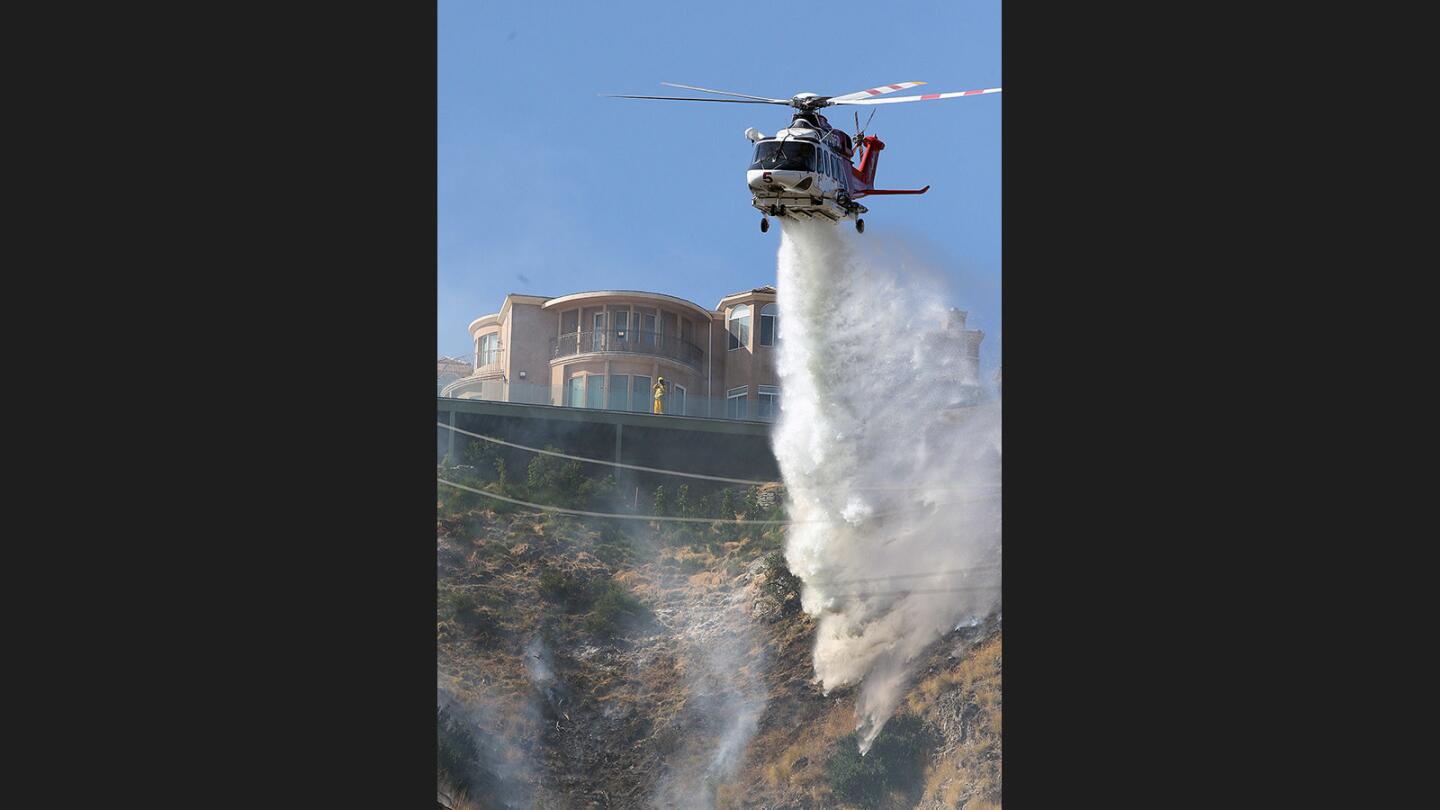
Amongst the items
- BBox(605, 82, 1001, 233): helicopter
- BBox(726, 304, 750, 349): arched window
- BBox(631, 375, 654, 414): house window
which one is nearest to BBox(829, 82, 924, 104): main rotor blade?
BBox(605, 82, 1001, 233): helicopter

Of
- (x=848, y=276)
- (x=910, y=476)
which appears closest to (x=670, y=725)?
(x=910, y=476)

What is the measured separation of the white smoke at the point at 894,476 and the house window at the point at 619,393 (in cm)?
462

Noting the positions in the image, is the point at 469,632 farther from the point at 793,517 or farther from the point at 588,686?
the point at 793,517

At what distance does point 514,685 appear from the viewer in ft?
145

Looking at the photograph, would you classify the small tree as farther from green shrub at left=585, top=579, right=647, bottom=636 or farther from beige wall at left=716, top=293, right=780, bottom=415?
green shrub at left=585, top=579, right=647, bottom=636

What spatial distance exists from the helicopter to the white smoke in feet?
12.2

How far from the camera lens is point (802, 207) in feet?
124

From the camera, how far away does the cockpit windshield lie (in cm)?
3644

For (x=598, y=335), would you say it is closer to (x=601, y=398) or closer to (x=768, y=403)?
(x=601, y=398)

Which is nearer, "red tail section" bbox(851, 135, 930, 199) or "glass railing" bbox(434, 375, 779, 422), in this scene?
"red tail section" bbox(851, 135, 930, 199)

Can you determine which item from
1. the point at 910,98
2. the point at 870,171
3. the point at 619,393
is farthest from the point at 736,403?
the point at 910,98

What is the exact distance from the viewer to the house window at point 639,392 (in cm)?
4550

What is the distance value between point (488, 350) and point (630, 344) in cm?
368

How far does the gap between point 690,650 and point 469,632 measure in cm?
543
